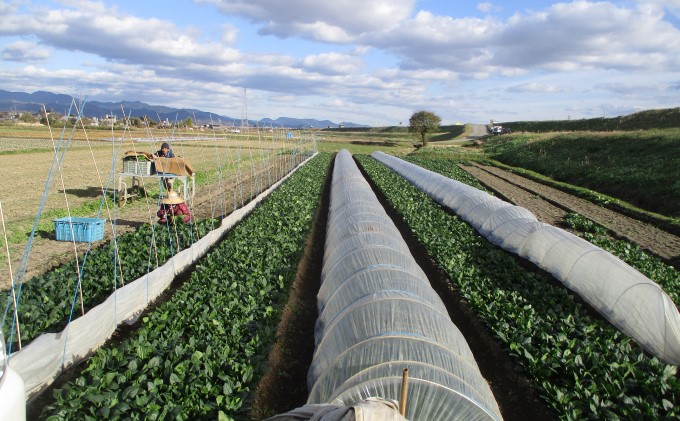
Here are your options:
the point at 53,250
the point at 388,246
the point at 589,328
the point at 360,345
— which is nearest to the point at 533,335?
the point at 589,328

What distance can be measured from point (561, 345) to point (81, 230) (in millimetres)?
10194

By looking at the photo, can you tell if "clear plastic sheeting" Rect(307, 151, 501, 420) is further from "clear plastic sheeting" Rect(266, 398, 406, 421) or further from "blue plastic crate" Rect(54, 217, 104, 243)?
"blue plastic crate" Rect(54, 217, 104, 243)

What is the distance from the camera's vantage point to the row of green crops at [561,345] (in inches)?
214

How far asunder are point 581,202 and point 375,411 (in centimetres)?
2033

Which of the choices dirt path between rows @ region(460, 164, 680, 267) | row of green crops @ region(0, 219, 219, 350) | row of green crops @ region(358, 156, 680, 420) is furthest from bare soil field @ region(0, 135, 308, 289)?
dirt path between rows @ region(460, 164, 680, 267)

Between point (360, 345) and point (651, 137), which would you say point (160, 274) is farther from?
point (651, 137)

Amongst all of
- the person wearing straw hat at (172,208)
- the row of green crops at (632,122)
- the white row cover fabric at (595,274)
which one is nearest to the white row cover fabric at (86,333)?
the person wearing straw hat at (172,208)

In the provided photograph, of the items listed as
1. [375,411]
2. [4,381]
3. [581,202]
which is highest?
[4,381]

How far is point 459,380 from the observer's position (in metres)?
4.46

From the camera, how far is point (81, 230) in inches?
422

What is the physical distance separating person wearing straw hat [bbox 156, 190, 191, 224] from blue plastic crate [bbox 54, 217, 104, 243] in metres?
1.35

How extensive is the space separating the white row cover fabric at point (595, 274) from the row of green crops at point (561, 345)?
1.05 ft

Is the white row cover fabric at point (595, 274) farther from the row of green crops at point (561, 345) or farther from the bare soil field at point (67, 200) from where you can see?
the bare soil field at point (67, 200)

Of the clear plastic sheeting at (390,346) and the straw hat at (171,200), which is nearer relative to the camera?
the clear plastic sheeting at (390,346)
